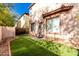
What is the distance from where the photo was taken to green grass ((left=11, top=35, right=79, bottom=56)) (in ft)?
7.22

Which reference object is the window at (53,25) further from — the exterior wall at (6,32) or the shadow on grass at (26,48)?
the exterior wall at (6,32)

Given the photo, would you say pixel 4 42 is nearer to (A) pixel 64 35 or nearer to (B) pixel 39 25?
(B) pixel 39 25

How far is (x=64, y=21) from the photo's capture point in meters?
2.21

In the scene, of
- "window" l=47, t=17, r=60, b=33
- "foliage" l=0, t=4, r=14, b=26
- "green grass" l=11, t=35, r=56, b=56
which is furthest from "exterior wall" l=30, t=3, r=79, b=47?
"foliage" l=0, t=4, r=14, b=26

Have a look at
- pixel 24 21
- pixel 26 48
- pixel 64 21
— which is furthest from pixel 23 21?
pixel 64 21

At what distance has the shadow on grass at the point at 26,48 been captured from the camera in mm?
2232

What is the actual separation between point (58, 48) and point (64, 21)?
1.25ft

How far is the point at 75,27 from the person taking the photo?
2.17 m

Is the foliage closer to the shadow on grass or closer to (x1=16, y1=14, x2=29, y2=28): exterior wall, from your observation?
(x1=16, y1=14, x2=29, y2=28): exterior wall

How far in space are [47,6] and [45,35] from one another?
0.41 meters

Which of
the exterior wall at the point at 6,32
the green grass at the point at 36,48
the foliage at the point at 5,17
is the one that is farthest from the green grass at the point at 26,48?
the foliage at the point at 5,17

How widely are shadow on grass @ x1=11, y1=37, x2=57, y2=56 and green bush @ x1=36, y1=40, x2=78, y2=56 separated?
0.05 metres

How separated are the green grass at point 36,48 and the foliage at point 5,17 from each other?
9.6 inches

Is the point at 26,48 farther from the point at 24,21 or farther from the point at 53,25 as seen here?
the point at 53,25
